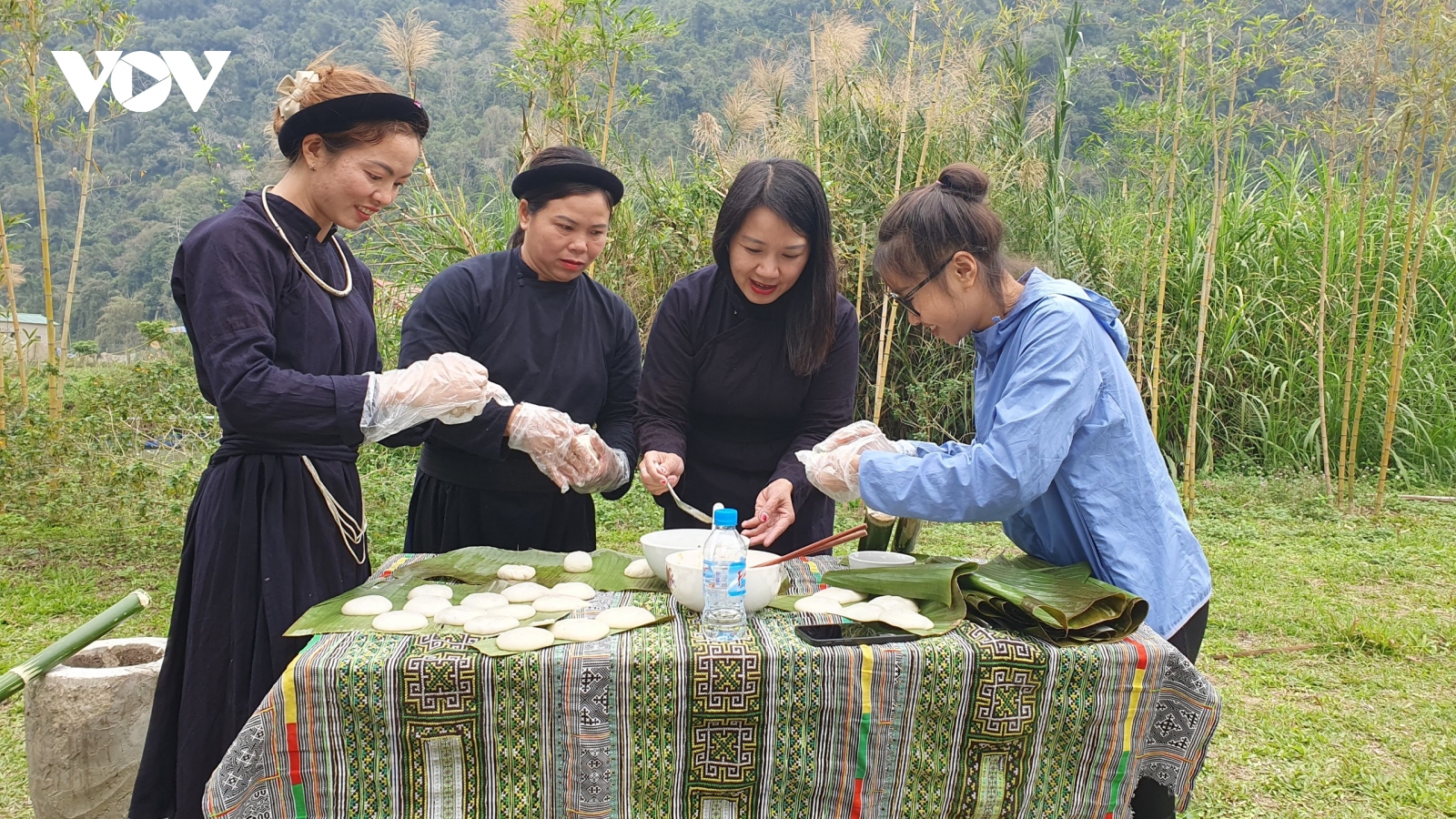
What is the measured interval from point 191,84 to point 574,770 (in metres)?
14.4

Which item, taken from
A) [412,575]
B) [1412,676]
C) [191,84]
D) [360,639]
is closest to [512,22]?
[412,575]

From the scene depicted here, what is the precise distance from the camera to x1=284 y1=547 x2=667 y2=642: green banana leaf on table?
186cm

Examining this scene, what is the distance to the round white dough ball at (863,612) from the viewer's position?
6.07 feet

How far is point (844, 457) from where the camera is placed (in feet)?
6.97

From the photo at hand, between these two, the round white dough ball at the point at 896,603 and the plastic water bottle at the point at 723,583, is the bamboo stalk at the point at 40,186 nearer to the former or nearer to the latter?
the plastic water bottle at the point at 723,583

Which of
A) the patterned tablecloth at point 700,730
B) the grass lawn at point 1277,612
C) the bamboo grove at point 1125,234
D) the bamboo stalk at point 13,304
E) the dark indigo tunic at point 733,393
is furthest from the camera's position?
the bamboo grove at point 1125,234

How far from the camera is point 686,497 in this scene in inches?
108

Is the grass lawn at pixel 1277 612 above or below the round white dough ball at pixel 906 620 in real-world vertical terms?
below

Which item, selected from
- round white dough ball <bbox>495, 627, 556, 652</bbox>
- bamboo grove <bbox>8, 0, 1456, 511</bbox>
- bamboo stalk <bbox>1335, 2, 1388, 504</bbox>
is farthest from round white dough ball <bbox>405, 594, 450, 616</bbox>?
bamboo stalk <bbox>1335, 2, 1388, 504</bbox>

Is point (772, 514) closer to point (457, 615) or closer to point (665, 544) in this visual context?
point (665, 544)

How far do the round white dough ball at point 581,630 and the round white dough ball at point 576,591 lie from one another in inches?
8.2

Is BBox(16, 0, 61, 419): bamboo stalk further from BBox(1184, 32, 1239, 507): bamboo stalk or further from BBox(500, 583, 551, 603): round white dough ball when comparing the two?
BBox(1184, 32, 1239, 507): bamboo stalk

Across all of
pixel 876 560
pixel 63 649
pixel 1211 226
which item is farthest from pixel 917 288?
pixel 1211 226

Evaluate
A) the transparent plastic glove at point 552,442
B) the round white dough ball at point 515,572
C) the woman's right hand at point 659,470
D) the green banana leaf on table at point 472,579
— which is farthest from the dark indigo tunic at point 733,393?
the round white dough ball at point 515,572
